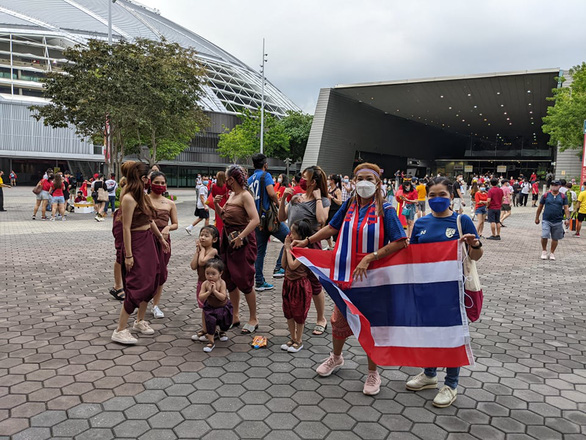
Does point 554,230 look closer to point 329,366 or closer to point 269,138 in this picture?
point 329,366

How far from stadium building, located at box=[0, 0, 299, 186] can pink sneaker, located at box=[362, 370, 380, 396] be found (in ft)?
130

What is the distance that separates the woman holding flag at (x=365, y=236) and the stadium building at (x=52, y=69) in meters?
39.2

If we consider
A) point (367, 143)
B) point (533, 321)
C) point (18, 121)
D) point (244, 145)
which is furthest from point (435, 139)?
point (533, 321)

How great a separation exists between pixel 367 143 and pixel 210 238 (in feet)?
149

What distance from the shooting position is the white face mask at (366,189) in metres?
3.55

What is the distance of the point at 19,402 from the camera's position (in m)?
3.34

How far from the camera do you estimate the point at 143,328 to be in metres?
4.85

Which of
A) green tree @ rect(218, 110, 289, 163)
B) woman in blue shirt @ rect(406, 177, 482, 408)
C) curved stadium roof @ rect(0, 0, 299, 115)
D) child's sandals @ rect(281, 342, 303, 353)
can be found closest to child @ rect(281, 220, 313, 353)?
child's sandals @ rect(281, 342, 303, 353)

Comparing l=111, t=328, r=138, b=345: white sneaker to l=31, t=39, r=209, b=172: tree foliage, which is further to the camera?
l=31, t=39, r=209, b=172: tree foliage

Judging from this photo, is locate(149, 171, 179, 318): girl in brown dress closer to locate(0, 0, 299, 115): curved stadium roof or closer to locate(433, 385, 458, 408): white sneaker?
locate(433, 385, 458, 408): white sneaker

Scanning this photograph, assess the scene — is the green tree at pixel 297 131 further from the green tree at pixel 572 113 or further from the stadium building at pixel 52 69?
the green tree at pixel 572 113

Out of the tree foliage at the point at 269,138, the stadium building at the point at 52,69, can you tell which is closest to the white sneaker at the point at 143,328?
the stadium building at the point at 52,69

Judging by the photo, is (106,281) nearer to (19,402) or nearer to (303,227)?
(19,402)

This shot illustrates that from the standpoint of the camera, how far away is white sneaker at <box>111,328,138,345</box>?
4.50m
